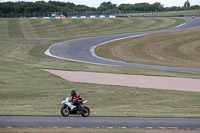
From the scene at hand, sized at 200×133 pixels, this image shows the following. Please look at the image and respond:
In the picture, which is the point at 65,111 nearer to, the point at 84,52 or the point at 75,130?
the point at 75,130

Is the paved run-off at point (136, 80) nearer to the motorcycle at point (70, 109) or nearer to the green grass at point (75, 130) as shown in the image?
the motorcycle at point (70, 109)

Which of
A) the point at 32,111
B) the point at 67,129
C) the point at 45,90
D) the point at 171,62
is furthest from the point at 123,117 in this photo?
the point at 171,62

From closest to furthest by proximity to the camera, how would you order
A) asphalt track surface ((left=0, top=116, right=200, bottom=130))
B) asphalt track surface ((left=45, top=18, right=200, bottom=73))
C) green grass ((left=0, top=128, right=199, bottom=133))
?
green grass ((left=0, top=128, right=199, bottom=133)) → asphalt track surface ((left=0, top=116, right=200, bottom=130)) → asphalt track surface ((left=45, top=18, right=200, bottom=73))

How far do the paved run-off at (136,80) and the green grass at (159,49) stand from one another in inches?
529

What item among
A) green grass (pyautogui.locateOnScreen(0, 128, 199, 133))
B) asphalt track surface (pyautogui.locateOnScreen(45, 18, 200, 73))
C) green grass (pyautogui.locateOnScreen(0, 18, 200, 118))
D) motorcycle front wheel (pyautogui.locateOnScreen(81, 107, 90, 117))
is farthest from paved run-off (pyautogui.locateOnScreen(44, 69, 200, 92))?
green grass (pyautogui.locateOnScreen(0, 128, 199, 133))

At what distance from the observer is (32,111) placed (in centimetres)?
1703

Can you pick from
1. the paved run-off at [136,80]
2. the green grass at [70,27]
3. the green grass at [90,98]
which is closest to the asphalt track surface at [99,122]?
the green grass at [90,98]

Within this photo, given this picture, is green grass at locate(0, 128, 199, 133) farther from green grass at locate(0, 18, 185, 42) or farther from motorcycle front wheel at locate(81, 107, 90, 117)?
green grass at locate(0, 18, 185, 42)

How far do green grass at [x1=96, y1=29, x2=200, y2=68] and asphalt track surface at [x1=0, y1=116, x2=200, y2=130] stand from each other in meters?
29.7

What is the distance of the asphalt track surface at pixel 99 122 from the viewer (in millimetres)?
14370

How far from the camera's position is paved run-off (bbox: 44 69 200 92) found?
2800 cm

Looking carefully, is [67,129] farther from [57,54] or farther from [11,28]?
[11,28]

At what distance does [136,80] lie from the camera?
3081 cm

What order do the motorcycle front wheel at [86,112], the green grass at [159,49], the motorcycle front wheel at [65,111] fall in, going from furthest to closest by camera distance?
the green grass at [159,49] < the motorcycle front wheel at [86,112] < the motorcycle front wheel at [65,111]
